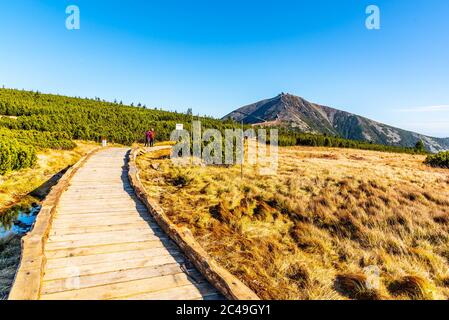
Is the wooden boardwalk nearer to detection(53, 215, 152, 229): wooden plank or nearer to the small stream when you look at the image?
detection(53, 215, 152, 229): wooden plank

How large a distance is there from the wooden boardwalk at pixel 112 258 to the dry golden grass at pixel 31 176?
5949 mm

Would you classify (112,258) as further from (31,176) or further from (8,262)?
(31,176)

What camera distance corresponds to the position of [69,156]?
67.9ft

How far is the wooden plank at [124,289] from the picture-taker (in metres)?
3.85

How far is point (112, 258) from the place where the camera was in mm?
→ 5066

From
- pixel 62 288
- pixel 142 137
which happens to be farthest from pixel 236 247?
pixel 142 137

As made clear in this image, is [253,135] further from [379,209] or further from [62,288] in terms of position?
[62,288]

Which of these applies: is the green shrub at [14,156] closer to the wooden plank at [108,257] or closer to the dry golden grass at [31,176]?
the dry golden grass at [31,176]

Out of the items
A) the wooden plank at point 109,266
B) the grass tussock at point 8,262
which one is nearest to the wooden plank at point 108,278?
the wooden plank at point 109,266

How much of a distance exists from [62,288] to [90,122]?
1505 inches

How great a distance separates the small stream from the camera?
8621mm

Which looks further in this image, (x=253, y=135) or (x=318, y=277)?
(x=253, y=135)

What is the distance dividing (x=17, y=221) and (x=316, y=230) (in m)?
10.3
